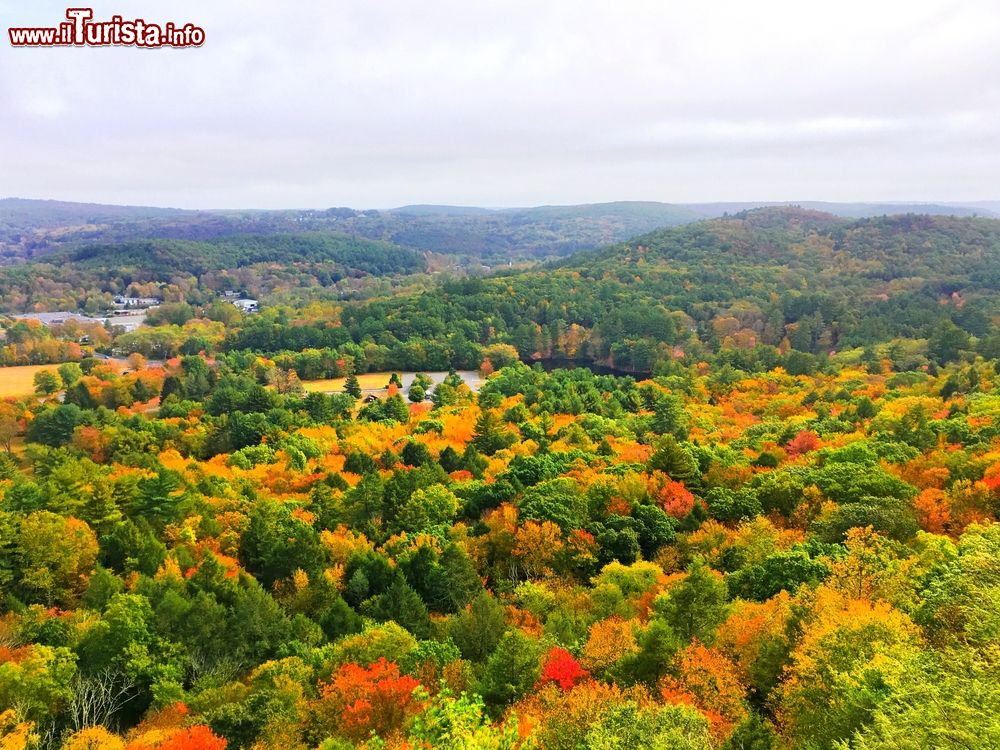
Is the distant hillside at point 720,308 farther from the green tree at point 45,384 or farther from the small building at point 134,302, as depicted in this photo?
the small building at point 134,302

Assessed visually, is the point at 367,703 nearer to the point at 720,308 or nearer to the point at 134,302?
the point at 720,308

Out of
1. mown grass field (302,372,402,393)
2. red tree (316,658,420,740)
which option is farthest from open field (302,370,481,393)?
red tree (316,658,420,740)

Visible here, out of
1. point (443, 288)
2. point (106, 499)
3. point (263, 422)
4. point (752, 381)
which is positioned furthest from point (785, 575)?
point (443, 288)

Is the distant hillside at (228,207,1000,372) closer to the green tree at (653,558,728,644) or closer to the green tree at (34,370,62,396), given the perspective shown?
the green tree at (34,370,62,396)

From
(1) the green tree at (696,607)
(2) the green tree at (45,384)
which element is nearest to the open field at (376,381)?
(2) the green tree at (45,384)

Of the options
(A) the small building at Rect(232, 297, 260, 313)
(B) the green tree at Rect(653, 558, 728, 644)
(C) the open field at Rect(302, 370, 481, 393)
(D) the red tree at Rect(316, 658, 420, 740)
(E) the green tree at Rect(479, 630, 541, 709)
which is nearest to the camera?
(D) the red tree at Rect(316, 658, 420, 740)

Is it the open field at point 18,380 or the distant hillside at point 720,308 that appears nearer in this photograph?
the open field at point 18,380

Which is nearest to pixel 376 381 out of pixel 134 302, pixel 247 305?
pixel 247 305

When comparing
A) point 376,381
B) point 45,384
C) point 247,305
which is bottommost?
point 376,381
